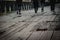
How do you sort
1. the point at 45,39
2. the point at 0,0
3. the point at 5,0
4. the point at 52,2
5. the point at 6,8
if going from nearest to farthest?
the point at 45,39
the point at 0,0
the point at 5,0
the point at 52,2
the point at 6,8

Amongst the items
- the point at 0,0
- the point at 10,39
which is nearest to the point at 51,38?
the point at 10,39

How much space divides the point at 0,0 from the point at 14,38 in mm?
3434

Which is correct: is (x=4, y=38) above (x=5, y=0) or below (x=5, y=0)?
below

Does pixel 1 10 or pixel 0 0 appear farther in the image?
pixel 1 10

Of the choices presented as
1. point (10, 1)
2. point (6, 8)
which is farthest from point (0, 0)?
point (6, 8)

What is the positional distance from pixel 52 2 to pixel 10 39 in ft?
14.3

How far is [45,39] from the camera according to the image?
1937 mm

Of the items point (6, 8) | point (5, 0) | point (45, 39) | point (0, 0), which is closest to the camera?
point (45, 39)

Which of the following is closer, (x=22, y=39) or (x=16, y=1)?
(x=22, y=39)

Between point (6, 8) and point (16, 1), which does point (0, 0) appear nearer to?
point (16, 1)

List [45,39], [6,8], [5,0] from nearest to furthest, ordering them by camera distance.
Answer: [45,39] < [5,0] < [6,8]

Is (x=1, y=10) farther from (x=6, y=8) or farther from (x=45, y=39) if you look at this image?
(x=45, y=39)

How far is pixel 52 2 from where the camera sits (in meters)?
6.12

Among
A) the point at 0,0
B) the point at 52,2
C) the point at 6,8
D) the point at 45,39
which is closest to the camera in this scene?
the point at 45,39
